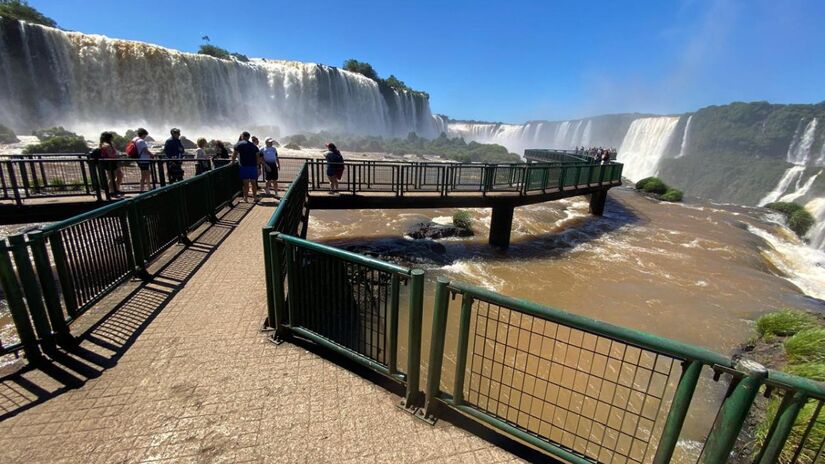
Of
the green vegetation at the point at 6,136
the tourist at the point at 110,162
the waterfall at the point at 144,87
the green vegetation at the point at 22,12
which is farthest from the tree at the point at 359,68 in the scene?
the tourist at the point at 110,162

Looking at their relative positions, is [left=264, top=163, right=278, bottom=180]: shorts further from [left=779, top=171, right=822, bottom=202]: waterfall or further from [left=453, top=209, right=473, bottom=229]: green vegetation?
[left=779, top=171, right=822, bottom=202]: waterfall

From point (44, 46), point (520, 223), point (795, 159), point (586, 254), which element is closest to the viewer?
point (586, 254)

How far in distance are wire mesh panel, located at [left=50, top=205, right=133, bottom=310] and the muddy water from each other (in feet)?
16.3

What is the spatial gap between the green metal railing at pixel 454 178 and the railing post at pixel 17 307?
836 cm

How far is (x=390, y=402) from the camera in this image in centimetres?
325

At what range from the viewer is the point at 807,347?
627 centimetres

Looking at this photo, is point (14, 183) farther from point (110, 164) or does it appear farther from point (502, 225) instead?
point (502, 225)

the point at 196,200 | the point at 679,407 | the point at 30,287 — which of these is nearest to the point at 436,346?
the point at 679,407

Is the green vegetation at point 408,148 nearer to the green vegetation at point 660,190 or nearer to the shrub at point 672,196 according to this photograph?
the green vegetation at point 660,190

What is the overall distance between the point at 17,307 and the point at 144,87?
43031 mm

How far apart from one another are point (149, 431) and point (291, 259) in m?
1.76

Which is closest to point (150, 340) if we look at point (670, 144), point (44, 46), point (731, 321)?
point (731, 321)

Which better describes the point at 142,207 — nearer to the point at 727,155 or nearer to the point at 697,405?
the point at 697,405

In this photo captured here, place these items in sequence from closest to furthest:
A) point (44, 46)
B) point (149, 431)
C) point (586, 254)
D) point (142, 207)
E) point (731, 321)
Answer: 1. point (149, 431)
2. point (142, 207)
3. point (731, 321)
4. point (586, 254)
5. point (44, 46)
